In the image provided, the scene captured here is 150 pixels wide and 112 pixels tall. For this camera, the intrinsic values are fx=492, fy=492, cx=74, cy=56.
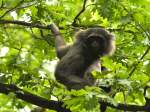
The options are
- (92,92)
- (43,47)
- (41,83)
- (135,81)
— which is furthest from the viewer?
(43,47)

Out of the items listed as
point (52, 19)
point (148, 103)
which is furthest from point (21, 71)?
point (148, 103)

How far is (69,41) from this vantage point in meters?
9.66

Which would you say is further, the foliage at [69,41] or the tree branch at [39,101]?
the tree branch at [39,101]

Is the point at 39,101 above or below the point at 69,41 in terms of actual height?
below

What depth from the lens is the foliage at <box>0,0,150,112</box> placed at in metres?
6.15

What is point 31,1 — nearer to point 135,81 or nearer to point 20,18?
point 20,18

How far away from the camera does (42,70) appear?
324 inches

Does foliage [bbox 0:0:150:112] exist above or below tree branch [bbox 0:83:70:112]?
above

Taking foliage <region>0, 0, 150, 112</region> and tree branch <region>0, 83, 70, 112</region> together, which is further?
tree branch <region>0, 83, 70, 112</region>

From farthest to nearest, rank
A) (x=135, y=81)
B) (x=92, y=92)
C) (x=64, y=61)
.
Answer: (x=64, y=61) < (x=135, y=81) < (x=92, y=92)

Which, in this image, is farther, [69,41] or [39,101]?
[69,41]

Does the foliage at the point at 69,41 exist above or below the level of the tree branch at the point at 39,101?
above

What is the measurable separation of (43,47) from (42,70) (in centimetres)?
130

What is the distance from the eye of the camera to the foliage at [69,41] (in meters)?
6.15
